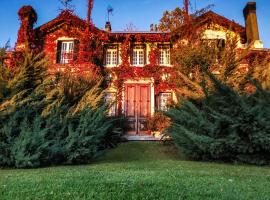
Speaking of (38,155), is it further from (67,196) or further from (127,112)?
(127,112)

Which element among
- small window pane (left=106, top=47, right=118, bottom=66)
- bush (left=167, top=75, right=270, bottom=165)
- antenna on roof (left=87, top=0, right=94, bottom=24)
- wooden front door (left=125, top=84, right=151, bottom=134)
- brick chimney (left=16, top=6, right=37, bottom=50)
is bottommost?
bush (left=167, top=75, right=270, bottom=165)

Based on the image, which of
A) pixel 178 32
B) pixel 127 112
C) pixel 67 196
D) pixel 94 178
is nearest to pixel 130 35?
pixel 178 32

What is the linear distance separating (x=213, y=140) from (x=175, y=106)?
10.8 feet

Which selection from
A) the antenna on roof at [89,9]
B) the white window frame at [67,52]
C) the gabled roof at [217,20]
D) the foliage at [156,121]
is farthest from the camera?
the antenna on roof at [89,9]

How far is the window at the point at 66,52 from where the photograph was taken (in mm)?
18297

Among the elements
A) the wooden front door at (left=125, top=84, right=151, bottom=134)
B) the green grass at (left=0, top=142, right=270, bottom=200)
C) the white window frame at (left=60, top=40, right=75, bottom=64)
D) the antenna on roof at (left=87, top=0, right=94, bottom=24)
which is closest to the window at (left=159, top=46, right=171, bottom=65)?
the wooden front door at (left=125, top=84, right=151, bottom=134)

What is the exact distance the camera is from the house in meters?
17.7

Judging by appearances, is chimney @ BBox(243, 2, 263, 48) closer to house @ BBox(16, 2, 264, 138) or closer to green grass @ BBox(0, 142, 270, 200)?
house @ BBox(16, 2, 264, 138)

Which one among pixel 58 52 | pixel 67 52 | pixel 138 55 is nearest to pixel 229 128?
pixel 138 55

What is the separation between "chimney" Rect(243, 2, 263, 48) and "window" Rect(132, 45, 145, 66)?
720 cm

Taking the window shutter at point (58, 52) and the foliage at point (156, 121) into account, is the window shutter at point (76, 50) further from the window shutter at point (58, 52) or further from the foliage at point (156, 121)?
the foliage at point (156, 121)

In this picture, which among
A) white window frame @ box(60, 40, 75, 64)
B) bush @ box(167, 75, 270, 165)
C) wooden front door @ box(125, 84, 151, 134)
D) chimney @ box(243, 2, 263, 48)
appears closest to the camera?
bush @ box(167, 75, 270, 165)

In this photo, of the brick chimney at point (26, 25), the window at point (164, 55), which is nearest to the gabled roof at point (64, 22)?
the brick chimney at point (26, 25)

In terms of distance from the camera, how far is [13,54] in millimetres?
13000
